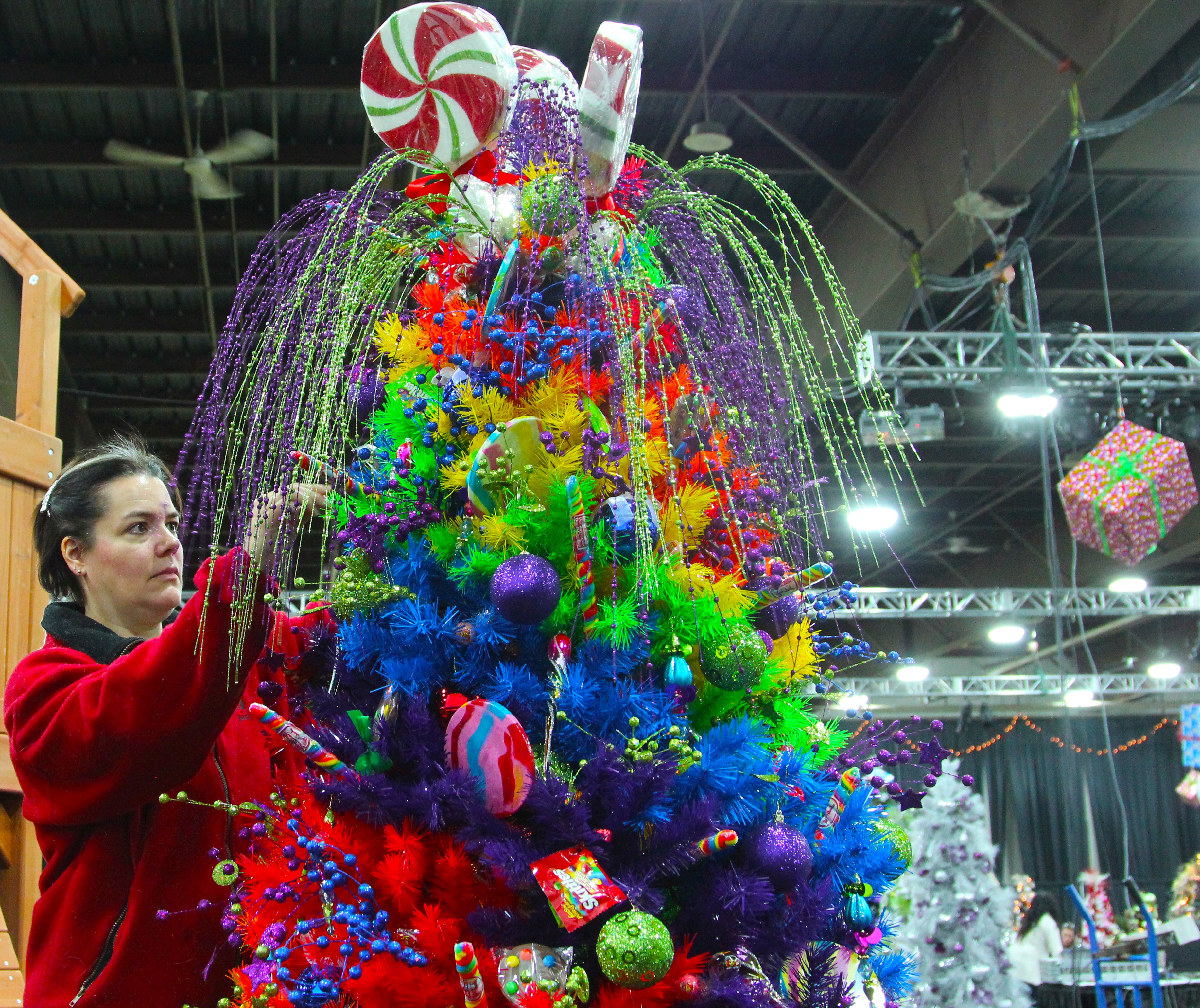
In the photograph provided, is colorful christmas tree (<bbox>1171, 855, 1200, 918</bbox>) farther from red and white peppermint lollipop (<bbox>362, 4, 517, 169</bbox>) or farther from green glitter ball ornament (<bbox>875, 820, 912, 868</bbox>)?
red and white peppermint lollipop (<bbox>362, 4, 517, 169</bbox>)

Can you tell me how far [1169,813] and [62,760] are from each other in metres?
16.0

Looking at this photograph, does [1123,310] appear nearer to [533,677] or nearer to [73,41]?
[73,41]

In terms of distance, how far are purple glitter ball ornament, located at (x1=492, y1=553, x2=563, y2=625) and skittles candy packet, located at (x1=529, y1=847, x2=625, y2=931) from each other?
23 centimetres

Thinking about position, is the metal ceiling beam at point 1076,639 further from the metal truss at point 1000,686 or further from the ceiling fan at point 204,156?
the ceiling fan at point 204,156

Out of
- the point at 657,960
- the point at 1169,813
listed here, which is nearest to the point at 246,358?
the point at 657,960

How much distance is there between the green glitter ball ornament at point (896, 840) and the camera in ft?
4.21

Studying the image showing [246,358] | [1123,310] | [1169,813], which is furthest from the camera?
[1169,813]

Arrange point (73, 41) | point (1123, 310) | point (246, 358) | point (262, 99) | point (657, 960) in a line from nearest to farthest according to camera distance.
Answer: point (657, 960), point (246, 358), point (73, 41), point (262, 99), point (1123, 310)

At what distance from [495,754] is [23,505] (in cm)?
154

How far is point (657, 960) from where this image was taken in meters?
0.96

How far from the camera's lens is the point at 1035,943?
7.44m

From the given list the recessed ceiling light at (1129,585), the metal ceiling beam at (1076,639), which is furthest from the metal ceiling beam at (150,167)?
the metal ceiling beam at (1076,639)

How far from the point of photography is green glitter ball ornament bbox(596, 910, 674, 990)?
96 centimetres

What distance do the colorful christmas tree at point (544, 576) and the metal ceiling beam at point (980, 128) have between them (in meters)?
3.68
